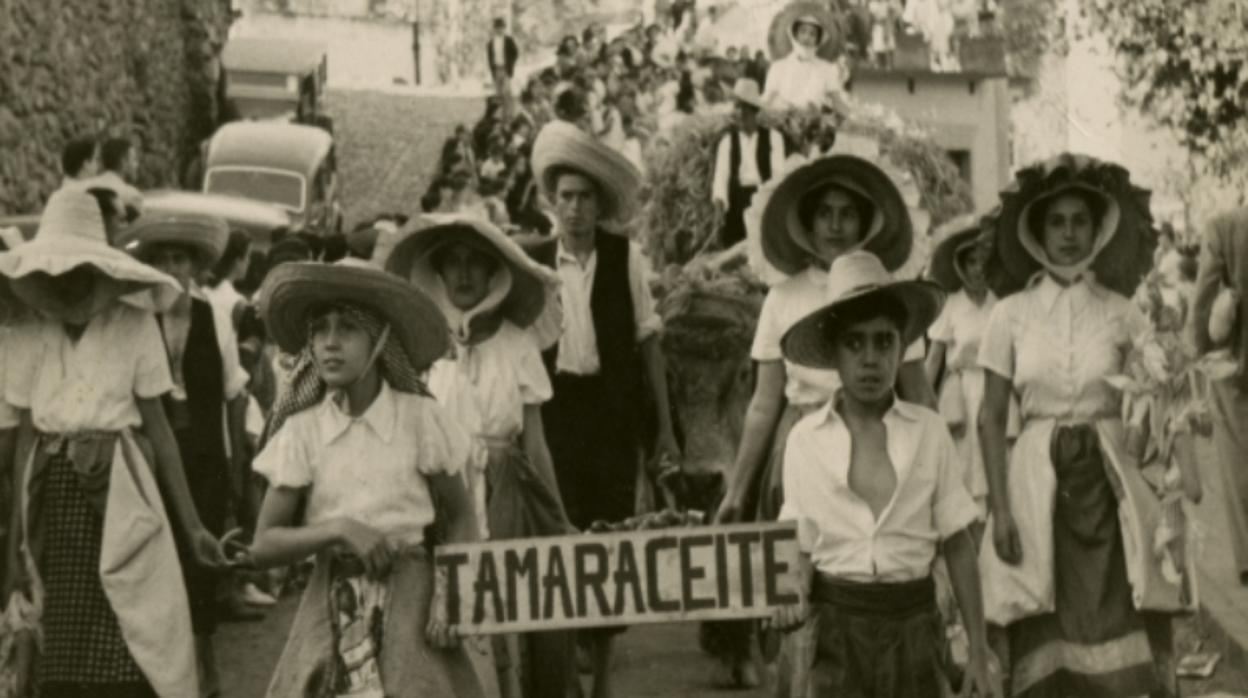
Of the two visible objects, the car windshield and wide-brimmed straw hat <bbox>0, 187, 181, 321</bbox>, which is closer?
wide-brimmed straw hat <bbox>0, 187, 181, 321</bbox>

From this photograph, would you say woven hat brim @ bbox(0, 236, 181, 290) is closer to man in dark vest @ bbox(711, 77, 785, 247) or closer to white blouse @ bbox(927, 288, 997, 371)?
white blouse @ bbox(927, 288, 997, 371)

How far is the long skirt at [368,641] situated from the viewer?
767 cm

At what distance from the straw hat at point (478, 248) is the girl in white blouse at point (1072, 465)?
1518 millimetres

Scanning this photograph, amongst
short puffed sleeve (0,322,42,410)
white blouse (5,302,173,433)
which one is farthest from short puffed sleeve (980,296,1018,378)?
short puffed sleeve (0,322,42,410)

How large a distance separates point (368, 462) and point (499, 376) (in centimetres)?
235

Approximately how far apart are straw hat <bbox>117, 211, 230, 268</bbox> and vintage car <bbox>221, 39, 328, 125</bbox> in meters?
18.6

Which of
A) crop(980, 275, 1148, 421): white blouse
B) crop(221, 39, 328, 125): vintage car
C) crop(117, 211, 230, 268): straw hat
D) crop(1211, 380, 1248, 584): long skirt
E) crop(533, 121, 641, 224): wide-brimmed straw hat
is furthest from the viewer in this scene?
crop(221, 39, 328, 125): vintage car

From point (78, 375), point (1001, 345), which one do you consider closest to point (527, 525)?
point (78, 375)

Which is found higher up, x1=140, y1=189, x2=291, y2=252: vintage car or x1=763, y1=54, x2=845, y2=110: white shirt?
x1=763, y1=54, x2=845, y2=110: white shirt

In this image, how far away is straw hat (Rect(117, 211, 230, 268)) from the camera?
12.7m

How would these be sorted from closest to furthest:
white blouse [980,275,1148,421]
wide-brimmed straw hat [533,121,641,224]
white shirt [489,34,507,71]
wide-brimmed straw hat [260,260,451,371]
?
wide-brimmed straw hat [260,260,451,371]
white blouse [980,275,1148,421]
wide-brimmed straw hat [533,121,641,224]
white shirt [489,34,507,71]

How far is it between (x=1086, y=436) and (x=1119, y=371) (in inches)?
9.4

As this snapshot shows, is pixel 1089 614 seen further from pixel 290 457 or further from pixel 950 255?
pixel 950 255

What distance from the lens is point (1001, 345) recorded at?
9.89 m
